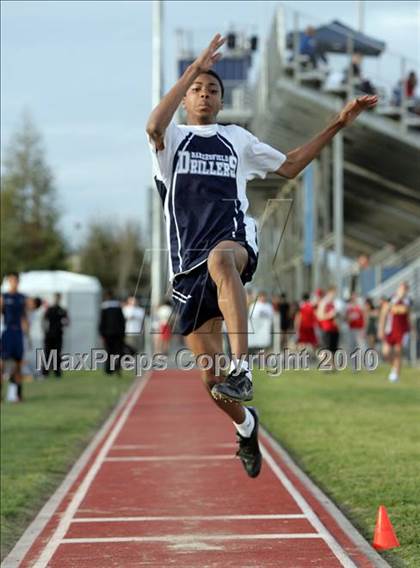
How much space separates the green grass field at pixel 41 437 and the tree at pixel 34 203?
4809cm

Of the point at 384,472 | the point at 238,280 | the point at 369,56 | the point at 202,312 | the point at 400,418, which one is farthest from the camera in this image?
the point at 369,56

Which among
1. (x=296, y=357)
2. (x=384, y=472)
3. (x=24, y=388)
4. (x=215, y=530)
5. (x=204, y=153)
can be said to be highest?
(x=204, y=153)

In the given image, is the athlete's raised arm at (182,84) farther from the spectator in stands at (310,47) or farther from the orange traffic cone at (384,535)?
the spectator in stands at (310,47)

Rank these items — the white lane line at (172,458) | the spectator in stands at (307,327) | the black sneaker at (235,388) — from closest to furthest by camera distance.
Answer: the black sneaker at (235,388) < the white lane line at (172,458) < the spectator in stands at (307,327)

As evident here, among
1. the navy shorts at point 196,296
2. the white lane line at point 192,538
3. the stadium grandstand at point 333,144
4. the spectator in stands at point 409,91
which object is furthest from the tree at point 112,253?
the navy shorts at point 196,296

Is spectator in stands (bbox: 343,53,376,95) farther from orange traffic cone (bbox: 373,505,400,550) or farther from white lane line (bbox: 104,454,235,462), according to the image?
orange traffic cone (bbox: 373,505,400,550)

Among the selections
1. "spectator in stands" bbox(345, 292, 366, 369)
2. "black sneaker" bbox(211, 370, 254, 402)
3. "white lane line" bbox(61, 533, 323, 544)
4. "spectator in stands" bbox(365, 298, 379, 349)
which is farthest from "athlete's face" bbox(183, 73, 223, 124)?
"spectator in stands" bbox(365, 298, 379, 349)

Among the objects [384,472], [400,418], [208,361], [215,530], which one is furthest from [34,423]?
[208,361]

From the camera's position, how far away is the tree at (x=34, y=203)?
77500 millimetres

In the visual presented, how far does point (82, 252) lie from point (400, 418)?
294 ft

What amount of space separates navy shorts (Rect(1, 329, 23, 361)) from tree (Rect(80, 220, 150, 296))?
77.7 meters

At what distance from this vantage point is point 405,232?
54.3 m

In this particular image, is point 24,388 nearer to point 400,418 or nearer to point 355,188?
point 400,418

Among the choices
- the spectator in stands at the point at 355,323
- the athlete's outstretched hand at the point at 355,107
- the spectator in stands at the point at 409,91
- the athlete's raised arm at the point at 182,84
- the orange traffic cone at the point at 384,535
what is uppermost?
the athlete's raised arm at the point at 182,84
